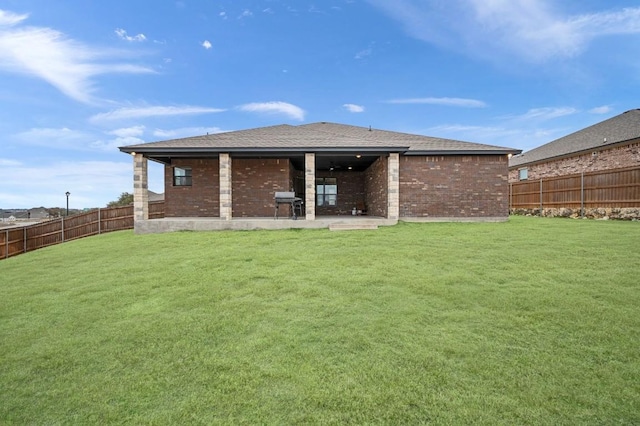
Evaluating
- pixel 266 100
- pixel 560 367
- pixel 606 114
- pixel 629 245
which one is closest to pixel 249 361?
pixel 560 367

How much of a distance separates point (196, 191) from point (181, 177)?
1.07 meters

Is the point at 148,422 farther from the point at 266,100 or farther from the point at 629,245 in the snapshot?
the point at 266,100

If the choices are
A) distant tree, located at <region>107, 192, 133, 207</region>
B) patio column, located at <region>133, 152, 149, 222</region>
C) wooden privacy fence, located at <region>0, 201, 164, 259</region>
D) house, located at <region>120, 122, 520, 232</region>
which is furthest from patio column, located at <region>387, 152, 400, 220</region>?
distant tree, located at <region>107, 192, 133, 207</region>

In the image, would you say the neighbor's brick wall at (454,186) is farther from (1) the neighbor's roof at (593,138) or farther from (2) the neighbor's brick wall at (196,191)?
(2) the neighbor's brick wall at (196,191)

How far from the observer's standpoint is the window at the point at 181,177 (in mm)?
14812

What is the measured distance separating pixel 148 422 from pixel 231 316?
1.78 metres

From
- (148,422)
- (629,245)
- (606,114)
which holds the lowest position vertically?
(148,422)

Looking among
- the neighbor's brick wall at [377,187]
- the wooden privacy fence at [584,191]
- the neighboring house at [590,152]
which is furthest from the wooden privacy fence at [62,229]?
the neighboring house at [590,152]

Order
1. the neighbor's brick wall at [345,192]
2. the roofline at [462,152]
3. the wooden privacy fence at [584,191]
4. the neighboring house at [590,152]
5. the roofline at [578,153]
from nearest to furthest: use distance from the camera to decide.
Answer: the roofline at [462,152], the wooden privacy fence at [584,191], the roofline at [578,153], the neighboring house at [590,152], the neighbor's brick wall at [345,192]

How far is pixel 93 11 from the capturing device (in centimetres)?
1159

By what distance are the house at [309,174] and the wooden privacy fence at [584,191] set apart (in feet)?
18.6

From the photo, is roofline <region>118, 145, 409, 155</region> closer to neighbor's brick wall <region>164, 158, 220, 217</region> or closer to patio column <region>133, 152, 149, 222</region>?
patio column <region>133, 152, 149, 222</region>

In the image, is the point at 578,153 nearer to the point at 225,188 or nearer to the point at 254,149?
the point at 254,149

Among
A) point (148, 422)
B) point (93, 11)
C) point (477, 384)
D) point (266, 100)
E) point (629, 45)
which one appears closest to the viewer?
point (148, 422)
